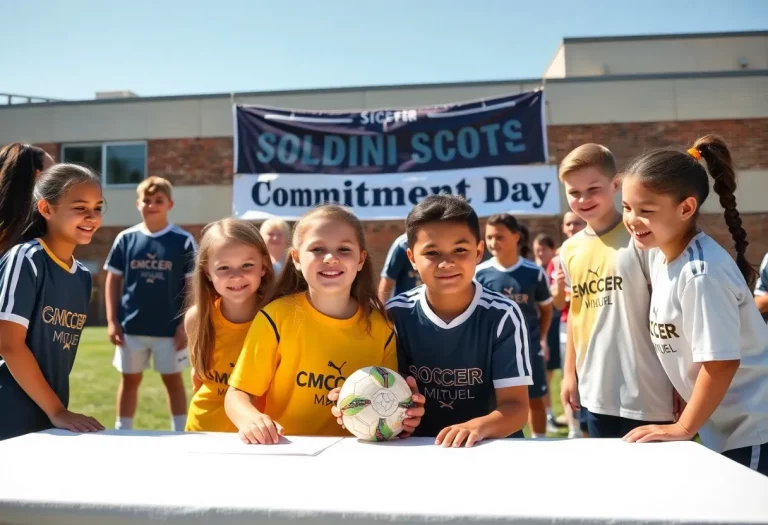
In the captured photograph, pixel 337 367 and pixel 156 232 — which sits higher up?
pixel 156 232

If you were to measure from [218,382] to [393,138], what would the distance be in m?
7.35

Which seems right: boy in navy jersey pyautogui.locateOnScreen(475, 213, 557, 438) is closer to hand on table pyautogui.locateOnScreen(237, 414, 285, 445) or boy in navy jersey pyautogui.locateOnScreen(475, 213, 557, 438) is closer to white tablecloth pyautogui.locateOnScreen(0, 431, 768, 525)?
white tablecloth pyautogui.locateOnScreen(0, 431, 768, 525)

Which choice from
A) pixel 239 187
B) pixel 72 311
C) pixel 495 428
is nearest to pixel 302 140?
pixel 239 187

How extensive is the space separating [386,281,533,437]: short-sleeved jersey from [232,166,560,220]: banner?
22.5ft

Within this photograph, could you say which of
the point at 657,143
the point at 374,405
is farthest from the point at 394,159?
the point at 374,405

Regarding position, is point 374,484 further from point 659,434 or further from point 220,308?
point 220,308

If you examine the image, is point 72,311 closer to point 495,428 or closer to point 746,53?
point 495,428

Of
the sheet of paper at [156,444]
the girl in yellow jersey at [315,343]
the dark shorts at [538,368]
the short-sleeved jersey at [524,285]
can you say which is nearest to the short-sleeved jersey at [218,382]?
the girl in yellow jersey at [315,343]

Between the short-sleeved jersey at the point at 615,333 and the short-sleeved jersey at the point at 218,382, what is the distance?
1.49 metres

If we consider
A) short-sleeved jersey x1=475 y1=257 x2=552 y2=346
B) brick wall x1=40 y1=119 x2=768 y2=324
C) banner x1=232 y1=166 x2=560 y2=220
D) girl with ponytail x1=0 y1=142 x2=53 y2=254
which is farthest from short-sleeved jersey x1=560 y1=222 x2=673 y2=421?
brick wall x1=40 y1=119 x2=768 y2=324

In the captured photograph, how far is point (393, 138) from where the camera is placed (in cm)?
934

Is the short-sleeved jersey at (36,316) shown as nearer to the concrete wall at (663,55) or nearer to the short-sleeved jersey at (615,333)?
the short-sleeved jersey at (615,333)

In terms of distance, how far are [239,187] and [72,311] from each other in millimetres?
7347

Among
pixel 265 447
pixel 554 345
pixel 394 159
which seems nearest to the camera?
pixel 265 447
